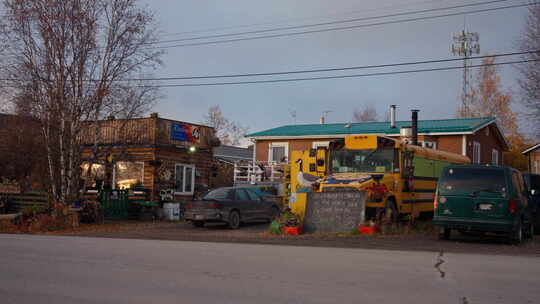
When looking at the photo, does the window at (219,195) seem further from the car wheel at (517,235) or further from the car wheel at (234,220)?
the car wheel at (517,235)

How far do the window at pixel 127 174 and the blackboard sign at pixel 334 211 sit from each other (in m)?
12.1

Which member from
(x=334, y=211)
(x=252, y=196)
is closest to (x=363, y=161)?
(x=334, y=211)

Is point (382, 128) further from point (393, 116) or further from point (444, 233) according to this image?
point (444, 233)

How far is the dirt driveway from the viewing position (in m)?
13.9

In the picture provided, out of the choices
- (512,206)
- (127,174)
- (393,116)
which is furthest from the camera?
(393,116)

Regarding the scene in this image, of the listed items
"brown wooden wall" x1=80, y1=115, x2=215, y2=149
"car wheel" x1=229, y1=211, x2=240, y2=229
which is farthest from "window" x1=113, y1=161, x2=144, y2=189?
"car wheel" x1=229, y1=211, x2=240, y2=229

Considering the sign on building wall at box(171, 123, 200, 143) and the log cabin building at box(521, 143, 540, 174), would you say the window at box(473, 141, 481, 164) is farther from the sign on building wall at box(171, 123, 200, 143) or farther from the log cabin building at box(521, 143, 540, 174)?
the sign on building wall at box(171, 123, 200, 143)

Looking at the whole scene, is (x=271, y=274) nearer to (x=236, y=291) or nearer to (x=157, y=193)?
(x=236, y=291)

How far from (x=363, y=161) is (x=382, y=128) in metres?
15.8

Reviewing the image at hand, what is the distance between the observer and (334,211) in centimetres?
1717

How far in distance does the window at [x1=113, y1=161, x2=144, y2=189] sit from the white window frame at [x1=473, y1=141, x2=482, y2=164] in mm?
18242

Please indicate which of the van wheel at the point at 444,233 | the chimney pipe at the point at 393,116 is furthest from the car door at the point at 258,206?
the chimney pipe at the point at 393,116

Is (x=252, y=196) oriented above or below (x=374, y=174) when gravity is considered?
below

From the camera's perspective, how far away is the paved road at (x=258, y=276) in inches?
290
